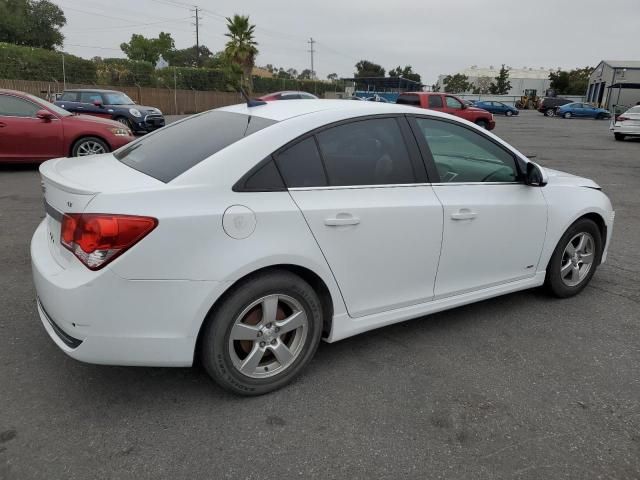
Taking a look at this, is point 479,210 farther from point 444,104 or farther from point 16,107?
point 444,104

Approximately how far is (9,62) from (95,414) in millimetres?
29008

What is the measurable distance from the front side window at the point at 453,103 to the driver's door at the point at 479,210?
18.6 m

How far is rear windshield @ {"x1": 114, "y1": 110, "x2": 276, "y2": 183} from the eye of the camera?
2.77 m

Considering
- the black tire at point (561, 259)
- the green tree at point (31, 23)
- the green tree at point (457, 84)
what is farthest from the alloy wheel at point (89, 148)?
the green tree at point (457, 84)

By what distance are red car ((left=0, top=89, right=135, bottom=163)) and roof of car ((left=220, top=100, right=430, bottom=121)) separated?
6.86 metres

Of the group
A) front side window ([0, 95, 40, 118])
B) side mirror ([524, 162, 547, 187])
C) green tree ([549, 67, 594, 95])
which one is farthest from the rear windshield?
green tree ([549, 67, 594, 95])

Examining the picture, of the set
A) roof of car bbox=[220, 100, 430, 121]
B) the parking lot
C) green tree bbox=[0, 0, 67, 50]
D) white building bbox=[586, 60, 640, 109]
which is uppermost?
green tree bbox=[0, 0, 67, 50]

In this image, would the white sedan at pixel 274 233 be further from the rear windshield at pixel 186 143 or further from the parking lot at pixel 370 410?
the parking lot at pixel 370 410

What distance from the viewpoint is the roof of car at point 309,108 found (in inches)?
121

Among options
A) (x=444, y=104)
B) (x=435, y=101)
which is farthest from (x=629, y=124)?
(x=435, y=101)

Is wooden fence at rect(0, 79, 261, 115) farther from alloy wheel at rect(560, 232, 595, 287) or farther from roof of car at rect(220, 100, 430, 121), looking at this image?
alloy wheel at rect(560, 232, 595, 287)

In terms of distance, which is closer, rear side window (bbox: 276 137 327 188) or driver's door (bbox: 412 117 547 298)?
rear side window (bbox: 276 137 327 188)

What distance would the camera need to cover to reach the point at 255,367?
2.76m

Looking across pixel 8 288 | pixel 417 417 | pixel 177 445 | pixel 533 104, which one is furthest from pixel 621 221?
pixel 533 104
